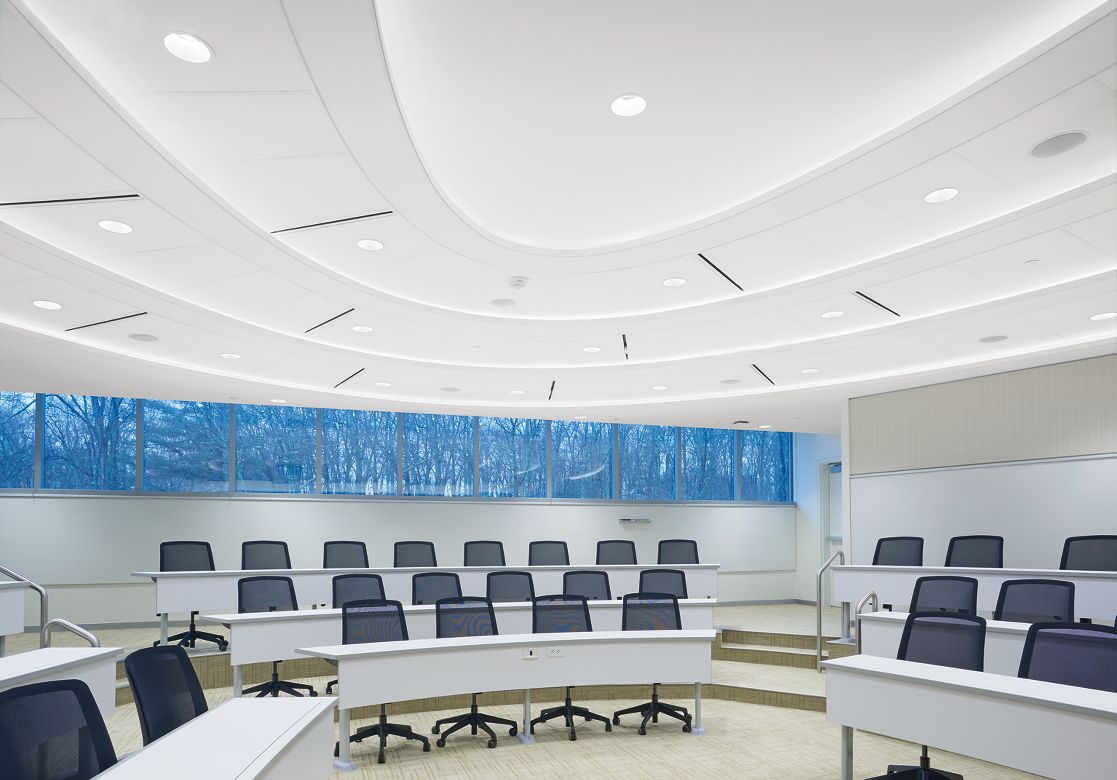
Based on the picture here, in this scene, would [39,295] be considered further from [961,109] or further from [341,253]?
[961,109]

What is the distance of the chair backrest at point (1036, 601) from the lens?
242 inches

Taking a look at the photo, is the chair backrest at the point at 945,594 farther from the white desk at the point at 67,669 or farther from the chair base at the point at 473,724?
the white desk at the point at 67,669

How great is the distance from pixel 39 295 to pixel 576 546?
384 inches

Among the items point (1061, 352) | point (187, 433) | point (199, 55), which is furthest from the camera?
point (187, 433)

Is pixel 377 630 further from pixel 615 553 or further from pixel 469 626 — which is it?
pixel 615 553

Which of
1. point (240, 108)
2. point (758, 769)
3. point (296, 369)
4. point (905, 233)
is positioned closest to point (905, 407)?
point (905, 233)

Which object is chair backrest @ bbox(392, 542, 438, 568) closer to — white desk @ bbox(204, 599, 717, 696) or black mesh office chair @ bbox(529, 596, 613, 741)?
white desk @ bbox(204, 599, 717, 696)

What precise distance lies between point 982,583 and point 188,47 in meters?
7.88

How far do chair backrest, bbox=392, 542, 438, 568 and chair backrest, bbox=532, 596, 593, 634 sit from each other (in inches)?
131

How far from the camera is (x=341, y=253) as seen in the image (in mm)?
5941

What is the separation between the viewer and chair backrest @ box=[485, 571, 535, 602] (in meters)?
8.74

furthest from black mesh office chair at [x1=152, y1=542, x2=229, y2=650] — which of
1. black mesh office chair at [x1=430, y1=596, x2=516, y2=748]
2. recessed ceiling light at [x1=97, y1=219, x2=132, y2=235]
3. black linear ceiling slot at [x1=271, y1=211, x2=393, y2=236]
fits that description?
black linear ceiling slot at [x1=271, y1=211, x2=393, y2=236]

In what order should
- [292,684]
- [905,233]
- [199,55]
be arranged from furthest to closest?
[292,684]
[905,233]
[199,55]

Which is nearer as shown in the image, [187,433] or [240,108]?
[240,108]
